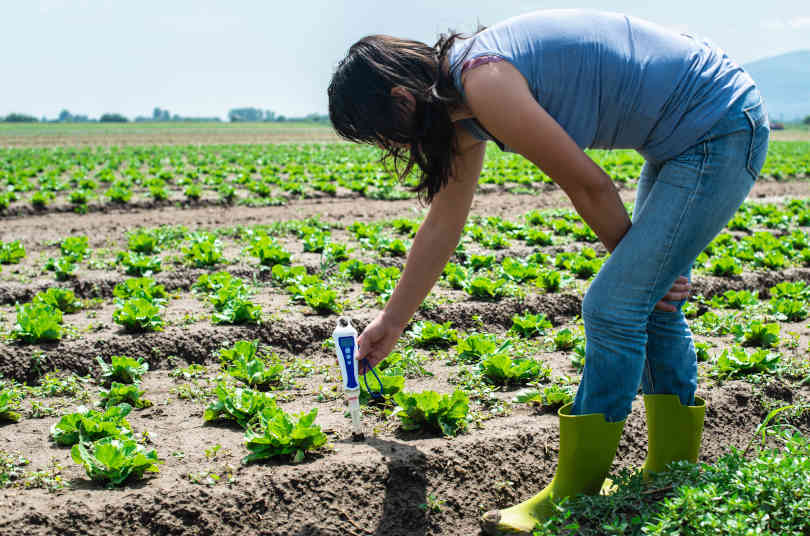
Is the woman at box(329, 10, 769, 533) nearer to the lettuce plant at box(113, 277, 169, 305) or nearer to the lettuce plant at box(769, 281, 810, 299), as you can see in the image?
the lettuce plant at box(113, 277, 169, 305)

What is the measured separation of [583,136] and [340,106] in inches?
31.0

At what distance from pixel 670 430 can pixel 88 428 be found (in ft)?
8.25

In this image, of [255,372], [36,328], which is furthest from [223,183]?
[255,372]

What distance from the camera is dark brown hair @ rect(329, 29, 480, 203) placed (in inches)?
80.9

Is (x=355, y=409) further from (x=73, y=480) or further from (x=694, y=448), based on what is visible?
(x=694, y=448)

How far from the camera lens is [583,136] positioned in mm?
2152

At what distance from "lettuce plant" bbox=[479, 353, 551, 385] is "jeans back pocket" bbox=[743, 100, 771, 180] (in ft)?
6.15

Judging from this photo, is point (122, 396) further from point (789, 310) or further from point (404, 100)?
point (789, 310)

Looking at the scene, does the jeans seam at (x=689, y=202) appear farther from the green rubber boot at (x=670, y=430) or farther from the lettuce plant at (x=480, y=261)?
the lettuce plant at (x=480, y=261)

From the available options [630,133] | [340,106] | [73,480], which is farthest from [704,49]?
[73,480]

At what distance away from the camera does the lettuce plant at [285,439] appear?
289 cm

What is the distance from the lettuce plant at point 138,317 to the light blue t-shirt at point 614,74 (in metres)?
3.22

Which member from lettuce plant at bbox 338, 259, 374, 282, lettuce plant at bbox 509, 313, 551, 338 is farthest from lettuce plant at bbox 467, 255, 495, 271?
lettuce plant at bbox 509, 313, 551, 338

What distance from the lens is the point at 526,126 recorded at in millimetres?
1965
